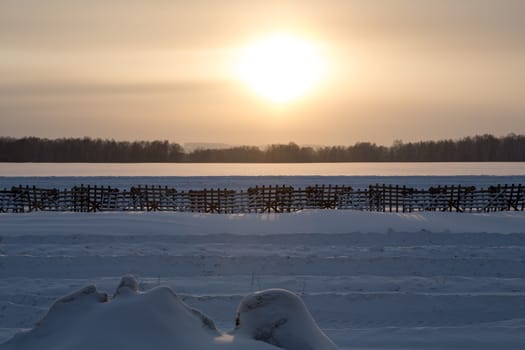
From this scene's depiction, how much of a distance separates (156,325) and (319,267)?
9.80m

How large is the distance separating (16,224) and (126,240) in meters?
5.23

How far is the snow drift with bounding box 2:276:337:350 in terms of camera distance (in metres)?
4.09

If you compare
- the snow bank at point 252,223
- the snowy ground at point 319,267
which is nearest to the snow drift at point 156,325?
the snowy ground at point 319,267

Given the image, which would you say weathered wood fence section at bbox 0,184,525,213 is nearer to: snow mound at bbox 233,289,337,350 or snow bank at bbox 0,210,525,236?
snow bank at bbox 0,210,525,236

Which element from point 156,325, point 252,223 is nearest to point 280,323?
point 156,325

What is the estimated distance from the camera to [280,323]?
4707 millimetres

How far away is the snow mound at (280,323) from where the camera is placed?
4.63 m

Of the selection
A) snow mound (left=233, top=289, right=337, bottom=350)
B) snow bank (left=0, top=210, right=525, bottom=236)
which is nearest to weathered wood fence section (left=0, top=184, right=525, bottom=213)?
snow bank (left=0, top=210, right=525, bottom=236)

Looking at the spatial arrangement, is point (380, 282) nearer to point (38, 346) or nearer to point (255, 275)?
point (255, 275)

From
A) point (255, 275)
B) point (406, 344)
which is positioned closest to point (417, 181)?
point (255, 275)

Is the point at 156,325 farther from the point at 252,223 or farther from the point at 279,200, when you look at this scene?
the point at 279,200

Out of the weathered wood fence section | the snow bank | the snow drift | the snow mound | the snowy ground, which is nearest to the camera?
the snow drift

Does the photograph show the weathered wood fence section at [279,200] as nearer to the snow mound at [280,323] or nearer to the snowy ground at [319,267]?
the snowy ground at [319,267]

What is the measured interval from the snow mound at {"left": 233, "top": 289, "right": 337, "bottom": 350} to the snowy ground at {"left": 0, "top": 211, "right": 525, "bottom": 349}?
341 cm
